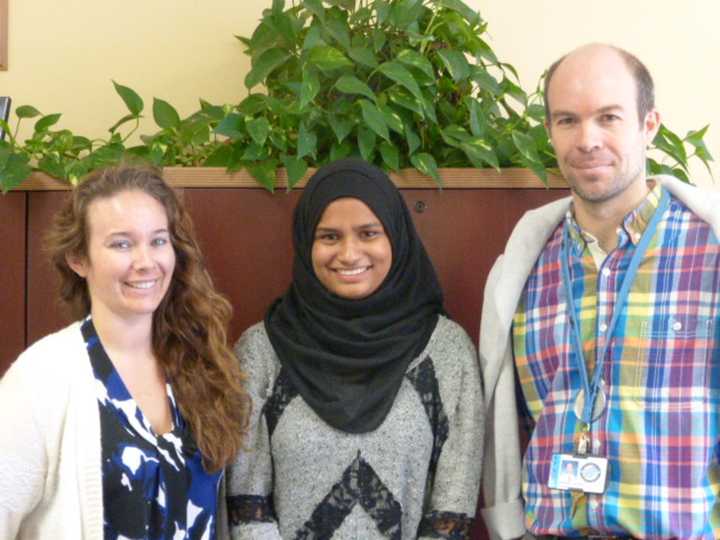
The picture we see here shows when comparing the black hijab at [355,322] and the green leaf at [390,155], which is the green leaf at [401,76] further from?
the black hijab at [355,322]

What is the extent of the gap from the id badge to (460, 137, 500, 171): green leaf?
746mm

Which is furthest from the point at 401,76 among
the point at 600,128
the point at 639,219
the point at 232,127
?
the point at 639,219

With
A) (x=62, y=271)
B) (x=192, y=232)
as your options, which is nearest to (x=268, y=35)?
(x=192, y=232)

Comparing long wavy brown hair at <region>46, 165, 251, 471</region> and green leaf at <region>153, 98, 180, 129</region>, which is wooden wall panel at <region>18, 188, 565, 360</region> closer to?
green leaf at <region>153, 98, 180, 129</region>

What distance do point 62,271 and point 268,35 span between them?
90 centimetres

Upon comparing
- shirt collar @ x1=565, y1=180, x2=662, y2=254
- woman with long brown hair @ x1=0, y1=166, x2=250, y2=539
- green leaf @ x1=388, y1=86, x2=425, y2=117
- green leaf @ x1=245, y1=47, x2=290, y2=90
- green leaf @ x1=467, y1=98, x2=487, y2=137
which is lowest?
woman with long brown hair @ x1=0, y1=166, x2=250, y2=539

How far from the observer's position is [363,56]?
231 cm

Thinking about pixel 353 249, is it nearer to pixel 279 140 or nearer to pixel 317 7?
pixel 279 140

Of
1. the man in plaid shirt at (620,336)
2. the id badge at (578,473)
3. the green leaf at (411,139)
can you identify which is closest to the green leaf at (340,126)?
the green leaf at (411,139)

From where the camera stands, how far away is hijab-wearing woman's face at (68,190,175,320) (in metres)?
1.80

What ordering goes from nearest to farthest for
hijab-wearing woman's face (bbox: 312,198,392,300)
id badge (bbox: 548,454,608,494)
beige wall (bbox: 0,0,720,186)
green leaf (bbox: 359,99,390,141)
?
1. id badge (bbox: 548,454,608,494)
2. hijab-wearing woman's face (bbox: 312,198,392,300)
3. green leaf (bbox: 359,99,390,141)
4. beige wall (bbox: 0,0,720,186)

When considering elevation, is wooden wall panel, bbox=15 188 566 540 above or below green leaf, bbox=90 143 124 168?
below

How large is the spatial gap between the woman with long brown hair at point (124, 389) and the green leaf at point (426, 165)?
1.89 ft

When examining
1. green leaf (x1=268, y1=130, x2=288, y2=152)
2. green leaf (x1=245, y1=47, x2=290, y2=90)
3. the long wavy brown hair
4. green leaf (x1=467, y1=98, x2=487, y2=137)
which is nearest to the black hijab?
the long wavy brown hair
